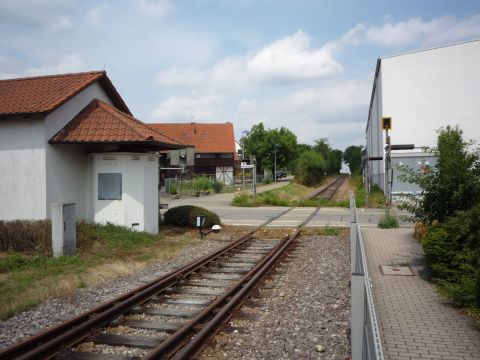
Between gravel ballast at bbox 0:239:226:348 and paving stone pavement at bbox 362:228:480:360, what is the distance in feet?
15.2

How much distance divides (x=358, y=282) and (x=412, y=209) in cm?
735

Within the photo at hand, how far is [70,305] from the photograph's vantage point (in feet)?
24.3

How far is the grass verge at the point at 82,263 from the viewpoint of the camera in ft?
26.2

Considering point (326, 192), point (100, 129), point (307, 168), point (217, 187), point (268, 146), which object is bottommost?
point (326, 192)

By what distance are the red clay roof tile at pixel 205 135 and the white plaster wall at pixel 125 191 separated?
4989cm

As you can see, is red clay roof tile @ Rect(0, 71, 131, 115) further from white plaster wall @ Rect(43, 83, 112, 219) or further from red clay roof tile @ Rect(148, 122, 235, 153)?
red clay roof tile @ Rect(148, 122, 235, 153)

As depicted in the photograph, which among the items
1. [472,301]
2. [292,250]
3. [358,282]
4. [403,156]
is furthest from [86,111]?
[403,156]

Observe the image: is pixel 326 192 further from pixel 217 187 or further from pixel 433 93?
pixel 433 93

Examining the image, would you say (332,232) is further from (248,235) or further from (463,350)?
(463,350)

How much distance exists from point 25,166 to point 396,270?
9917 mm

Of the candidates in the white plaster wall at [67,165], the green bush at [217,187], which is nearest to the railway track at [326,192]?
the green bush at [217,187]

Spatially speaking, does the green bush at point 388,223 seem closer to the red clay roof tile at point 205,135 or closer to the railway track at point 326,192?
the railway track at point 326,192

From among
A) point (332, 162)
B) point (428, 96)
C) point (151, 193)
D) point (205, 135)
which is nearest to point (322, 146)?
point (332, 162)

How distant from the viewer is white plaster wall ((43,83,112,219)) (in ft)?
40.2
